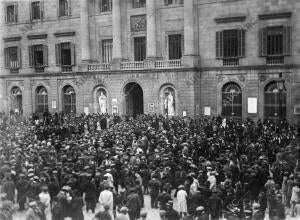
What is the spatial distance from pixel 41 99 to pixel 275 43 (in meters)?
26.1

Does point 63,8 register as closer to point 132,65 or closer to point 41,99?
point 41,99

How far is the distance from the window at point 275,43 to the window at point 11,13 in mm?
28275

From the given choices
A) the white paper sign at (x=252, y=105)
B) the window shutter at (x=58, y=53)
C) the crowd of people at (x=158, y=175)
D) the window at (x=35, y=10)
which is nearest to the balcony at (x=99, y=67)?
the window shutter at (x=58, y=53)

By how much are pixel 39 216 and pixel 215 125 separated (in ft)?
70.1

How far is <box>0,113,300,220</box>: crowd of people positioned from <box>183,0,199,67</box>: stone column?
32.0 ft

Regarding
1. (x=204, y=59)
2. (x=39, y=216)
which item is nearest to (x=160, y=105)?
(x=204, y=59)

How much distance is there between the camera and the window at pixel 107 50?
147 ft

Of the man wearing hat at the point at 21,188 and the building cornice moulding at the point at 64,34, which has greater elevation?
the building cornice moulding at the point at 64,34

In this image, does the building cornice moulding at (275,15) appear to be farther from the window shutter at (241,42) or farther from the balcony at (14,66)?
the balcony at (14,66)

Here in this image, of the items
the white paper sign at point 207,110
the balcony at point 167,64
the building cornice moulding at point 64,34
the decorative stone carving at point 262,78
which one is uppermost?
the building cornice moulding at point 64,34

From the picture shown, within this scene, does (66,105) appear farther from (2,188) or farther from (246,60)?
(2,188)

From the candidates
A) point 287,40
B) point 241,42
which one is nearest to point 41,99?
point 241,42

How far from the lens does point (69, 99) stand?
46.8 m

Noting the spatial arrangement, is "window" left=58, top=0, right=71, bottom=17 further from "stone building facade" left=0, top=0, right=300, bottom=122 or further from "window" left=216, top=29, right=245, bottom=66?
"window" left=216, top=29, right=245, bottom=66
